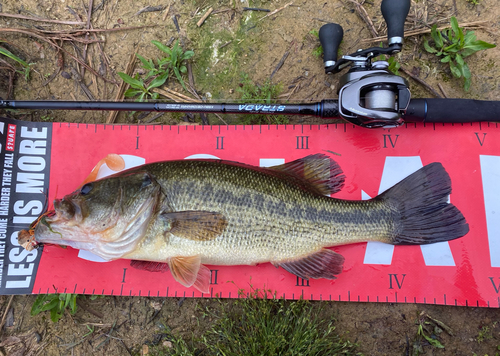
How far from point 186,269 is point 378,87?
2.19 meters

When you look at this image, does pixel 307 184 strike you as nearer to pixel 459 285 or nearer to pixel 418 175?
pixel 418 175

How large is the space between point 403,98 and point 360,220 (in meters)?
1.07

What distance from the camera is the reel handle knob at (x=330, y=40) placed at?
2852 millimetres

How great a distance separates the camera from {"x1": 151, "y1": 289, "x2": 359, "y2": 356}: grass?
2488 millimetres

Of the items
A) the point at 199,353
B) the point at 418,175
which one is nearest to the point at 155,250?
the point at 199,353

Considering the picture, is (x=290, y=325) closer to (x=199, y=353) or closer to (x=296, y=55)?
(x=199, y=353)

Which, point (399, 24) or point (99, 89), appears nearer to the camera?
point (399, 24)

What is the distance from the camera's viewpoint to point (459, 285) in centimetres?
276

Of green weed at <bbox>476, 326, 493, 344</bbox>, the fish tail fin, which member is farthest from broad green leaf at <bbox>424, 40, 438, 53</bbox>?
green weed at <bbox>476, 326, 493, 344</bbox>

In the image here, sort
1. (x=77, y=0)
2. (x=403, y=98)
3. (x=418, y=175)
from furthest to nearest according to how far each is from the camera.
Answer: (x=77, y=0) < (x=418, y=175) < (x=403, y=98)

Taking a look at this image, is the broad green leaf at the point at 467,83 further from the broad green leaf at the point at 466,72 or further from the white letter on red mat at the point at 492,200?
the white letter on red mat at the point at 492,200

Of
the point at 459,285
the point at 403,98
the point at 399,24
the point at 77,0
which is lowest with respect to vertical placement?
the point at 459,285

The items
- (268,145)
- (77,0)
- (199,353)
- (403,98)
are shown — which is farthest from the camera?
(77,0)

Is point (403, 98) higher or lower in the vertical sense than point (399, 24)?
lower
